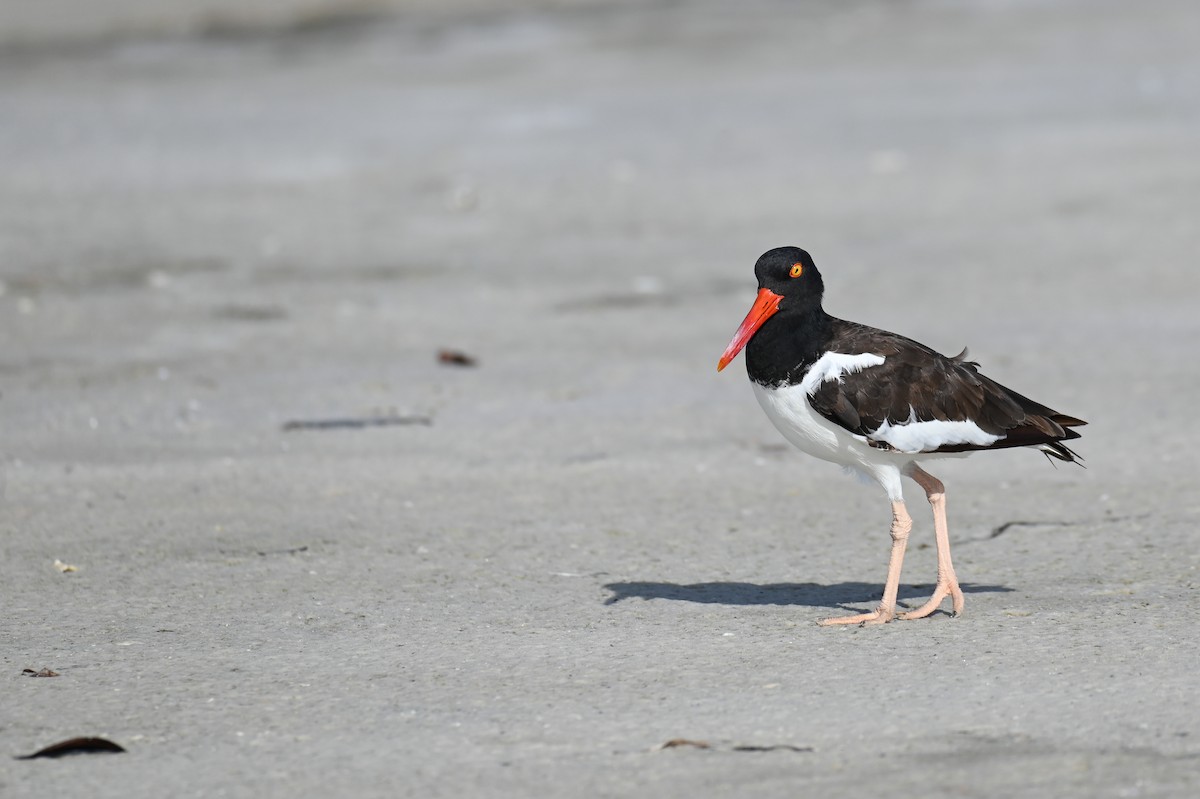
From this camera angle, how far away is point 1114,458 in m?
7.74

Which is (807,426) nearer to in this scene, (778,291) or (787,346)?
(787,346)

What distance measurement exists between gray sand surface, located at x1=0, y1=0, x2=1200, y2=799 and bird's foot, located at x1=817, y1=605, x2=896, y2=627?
7cm

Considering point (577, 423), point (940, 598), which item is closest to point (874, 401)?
point (940, 598)

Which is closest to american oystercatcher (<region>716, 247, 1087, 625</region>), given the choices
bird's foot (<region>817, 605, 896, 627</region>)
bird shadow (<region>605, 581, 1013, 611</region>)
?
bird's foot (<region>817, 605, 896, 627</region>)

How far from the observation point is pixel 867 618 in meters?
5.73

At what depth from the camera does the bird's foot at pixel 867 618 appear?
5.68 metres

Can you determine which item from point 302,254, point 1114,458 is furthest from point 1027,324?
point 302,254

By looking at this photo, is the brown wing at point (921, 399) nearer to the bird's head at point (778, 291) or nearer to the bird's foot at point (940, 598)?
the bird's head at point (778, 291)

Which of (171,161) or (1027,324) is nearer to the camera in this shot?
(1027,324)

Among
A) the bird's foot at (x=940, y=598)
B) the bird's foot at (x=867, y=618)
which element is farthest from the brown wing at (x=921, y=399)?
the bird's foot at (x=867, y=618)

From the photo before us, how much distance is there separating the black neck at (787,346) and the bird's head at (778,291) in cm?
3

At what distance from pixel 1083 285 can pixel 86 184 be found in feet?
26.0

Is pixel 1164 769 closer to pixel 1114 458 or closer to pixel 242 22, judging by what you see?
pixel 1114 458

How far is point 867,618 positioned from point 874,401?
72 centimetres
